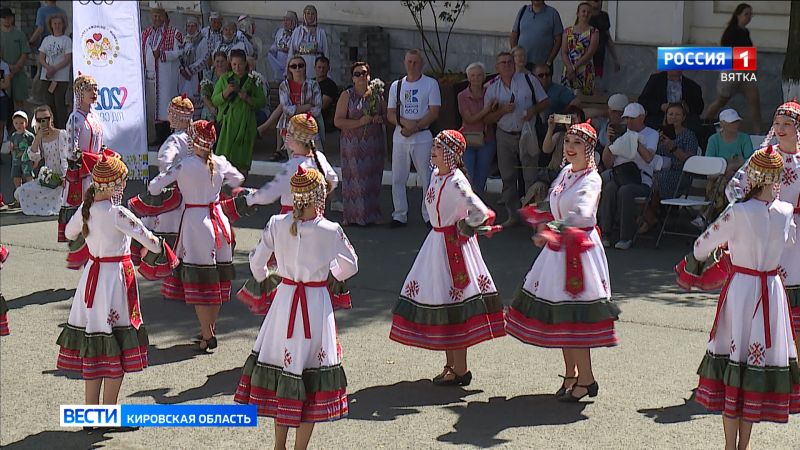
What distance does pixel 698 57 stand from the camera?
56.7ft

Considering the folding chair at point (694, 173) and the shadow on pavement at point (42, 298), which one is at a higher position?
the folding chair at point (694, 173)

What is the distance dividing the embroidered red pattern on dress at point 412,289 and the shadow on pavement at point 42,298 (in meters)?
4.00

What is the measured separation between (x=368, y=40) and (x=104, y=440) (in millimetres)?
13366

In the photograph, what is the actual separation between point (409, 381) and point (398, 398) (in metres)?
0.37

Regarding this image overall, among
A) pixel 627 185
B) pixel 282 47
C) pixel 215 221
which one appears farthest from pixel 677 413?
pixel 282 47

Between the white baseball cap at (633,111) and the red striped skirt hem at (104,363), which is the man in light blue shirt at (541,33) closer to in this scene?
the white baseball cap at (633,111)

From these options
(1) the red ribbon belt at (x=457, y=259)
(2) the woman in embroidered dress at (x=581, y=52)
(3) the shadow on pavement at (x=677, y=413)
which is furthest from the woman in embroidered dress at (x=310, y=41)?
(3) the shadow on pavement at (x=677, y=413)

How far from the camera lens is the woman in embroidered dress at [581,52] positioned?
15.8m

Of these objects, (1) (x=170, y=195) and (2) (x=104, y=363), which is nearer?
(2) (x=104, y=363)

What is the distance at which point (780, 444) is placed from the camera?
8.05 metres

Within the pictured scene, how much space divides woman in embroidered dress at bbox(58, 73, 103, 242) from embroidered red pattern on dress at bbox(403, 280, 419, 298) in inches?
147

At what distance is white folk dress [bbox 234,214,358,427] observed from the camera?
7.47 meters

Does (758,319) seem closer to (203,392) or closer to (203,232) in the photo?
(203,392)

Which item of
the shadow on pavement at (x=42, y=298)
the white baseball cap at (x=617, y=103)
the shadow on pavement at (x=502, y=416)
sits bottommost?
the shadow on pavement at (x=502, y=416)
